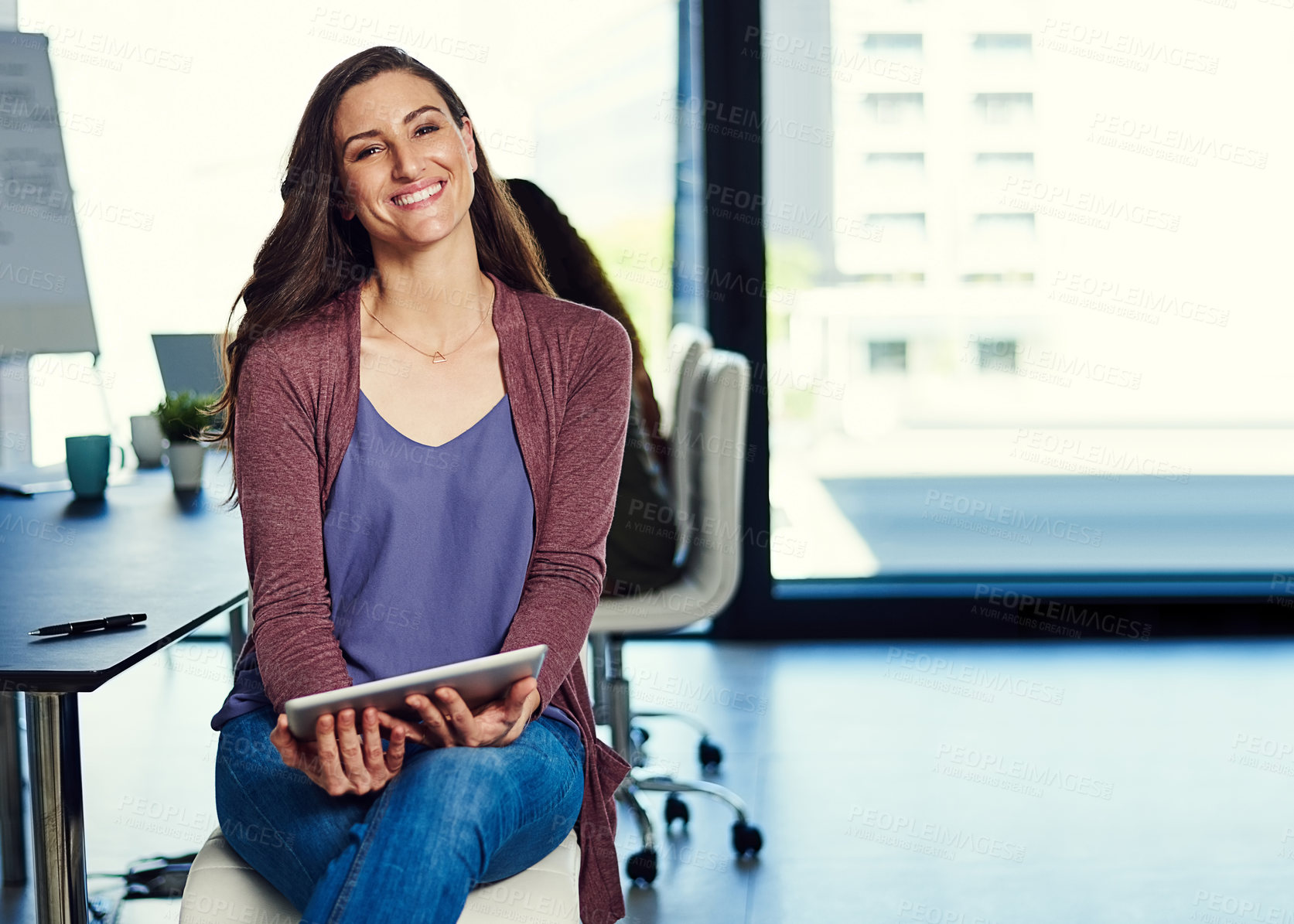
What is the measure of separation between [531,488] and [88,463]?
1330 millimetres

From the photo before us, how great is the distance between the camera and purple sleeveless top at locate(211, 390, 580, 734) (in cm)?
141

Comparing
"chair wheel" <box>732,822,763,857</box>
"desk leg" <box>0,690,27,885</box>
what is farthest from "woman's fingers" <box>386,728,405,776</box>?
"desk leg" <box>0,690,27,885</box>

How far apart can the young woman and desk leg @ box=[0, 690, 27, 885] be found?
1.13m

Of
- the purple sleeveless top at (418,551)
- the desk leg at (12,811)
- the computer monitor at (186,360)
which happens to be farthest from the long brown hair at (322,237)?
the computer monitor at (186,360)

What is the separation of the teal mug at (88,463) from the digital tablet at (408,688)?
4.71 ft

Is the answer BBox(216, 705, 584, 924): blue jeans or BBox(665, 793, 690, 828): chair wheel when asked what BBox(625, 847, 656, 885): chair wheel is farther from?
BBox(216, 705, 584, 924): blue jeans

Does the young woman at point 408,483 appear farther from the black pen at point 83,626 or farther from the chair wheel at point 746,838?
the chair wheel at point 746,838

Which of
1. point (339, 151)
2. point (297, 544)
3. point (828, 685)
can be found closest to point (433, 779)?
point (297, 544)

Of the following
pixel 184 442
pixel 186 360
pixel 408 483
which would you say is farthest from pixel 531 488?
pixel 186 360

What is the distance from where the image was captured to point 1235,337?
3850 mm

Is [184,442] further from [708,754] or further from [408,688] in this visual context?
[408,688]

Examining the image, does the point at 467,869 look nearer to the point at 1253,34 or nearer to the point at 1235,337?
the point at 1235,337

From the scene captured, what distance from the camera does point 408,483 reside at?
145cm

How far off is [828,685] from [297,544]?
2.34 meters
